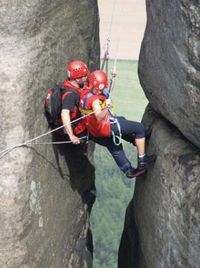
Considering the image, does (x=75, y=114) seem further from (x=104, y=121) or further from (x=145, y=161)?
(x=145, y=161)

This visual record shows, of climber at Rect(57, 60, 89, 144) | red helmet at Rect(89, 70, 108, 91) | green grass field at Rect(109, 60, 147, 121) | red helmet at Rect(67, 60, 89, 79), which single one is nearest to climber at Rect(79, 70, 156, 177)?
red helmet at Rect(89, 70, 108, 91)

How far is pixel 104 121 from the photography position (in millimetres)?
6258

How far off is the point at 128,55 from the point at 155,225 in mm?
17074

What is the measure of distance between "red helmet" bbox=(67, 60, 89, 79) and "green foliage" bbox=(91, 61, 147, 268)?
13.9 metres

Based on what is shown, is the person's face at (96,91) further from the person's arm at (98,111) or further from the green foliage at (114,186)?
the green foliage at (114,186)

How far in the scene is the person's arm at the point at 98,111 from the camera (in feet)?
19.2

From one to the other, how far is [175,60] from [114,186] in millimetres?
18049

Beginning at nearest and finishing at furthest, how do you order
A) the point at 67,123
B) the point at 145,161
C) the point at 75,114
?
the point at 67,123 < the point at 75,114 < the point at 145,161

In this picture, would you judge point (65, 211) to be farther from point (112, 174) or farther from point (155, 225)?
point (112, 174)

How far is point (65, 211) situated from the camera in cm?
742

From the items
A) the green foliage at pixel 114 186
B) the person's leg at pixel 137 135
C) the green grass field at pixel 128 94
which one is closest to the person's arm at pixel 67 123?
the person's leg at pixel 137 135

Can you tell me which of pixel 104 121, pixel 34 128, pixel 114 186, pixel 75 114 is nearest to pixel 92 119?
pixel 104 121

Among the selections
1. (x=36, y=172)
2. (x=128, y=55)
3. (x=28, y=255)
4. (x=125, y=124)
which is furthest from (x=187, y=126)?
(x=128, y=55)

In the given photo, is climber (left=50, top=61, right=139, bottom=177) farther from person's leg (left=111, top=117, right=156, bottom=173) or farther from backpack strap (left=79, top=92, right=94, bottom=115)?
person's leg (left=111, top=117, right=156, bottom=173)
